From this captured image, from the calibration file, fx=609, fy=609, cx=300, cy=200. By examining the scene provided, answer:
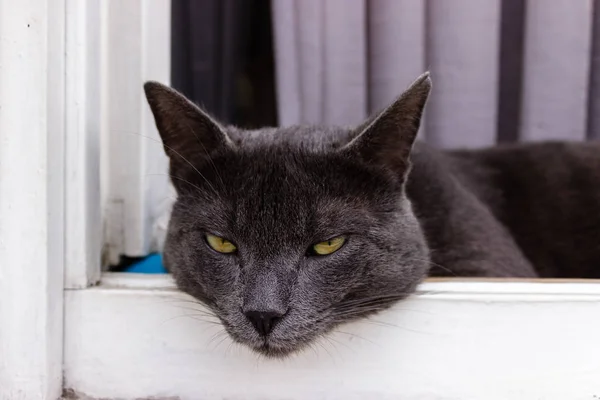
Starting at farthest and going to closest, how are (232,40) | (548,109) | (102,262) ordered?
(232,40)
(548,109)
(102,262)

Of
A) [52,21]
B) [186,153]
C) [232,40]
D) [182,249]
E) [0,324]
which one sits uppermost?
[232,40]

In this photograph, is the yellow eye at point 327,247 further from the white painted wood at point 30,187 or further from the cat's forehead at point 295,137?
the white painted wood at point 30,187

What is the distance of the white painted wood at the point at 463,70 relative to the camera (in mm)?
1832

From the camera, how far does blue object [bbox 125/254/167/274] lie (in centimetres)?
144

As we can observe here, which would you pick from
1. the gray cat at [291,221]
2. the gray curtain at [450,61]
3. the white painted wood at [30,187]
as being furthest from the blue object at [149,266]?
the gray curtain at [450,61]

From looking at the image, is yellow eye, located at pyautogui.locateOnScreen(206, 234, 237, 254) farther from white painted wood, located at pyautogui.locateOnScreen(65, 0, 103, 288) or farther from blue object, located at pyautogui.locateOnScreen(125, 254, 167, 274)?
blue object, located at pyautogui.locateOnScreen(125, 254, 167, 274)

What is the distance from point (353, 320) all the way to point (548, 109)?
1.17 meters

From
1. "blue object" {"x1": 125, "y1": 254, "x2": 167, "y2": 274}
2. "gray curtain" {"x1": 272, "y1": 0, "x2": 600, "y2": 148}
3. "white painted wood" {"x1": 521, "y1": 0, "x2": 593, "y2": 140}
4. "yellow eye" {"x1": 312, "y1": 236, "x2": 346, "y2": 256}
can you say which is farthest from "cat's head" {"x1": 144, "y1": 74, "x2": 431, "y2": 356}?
"white painted wood" {"x1": 521, "y1": 0, "x2": 593, "y2": 140}

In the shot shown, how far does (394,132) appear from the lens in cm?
108

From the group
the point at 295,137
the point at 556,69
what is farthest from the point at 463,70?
the point at 295,137

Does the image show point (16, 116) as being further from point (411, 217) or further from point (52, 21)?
point (411, 217)

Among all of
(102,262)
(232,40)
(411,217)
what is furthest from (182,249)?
(232,40)

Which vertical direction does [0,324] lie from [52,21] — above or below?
below

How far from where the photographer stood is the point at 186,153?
46.6 inches
